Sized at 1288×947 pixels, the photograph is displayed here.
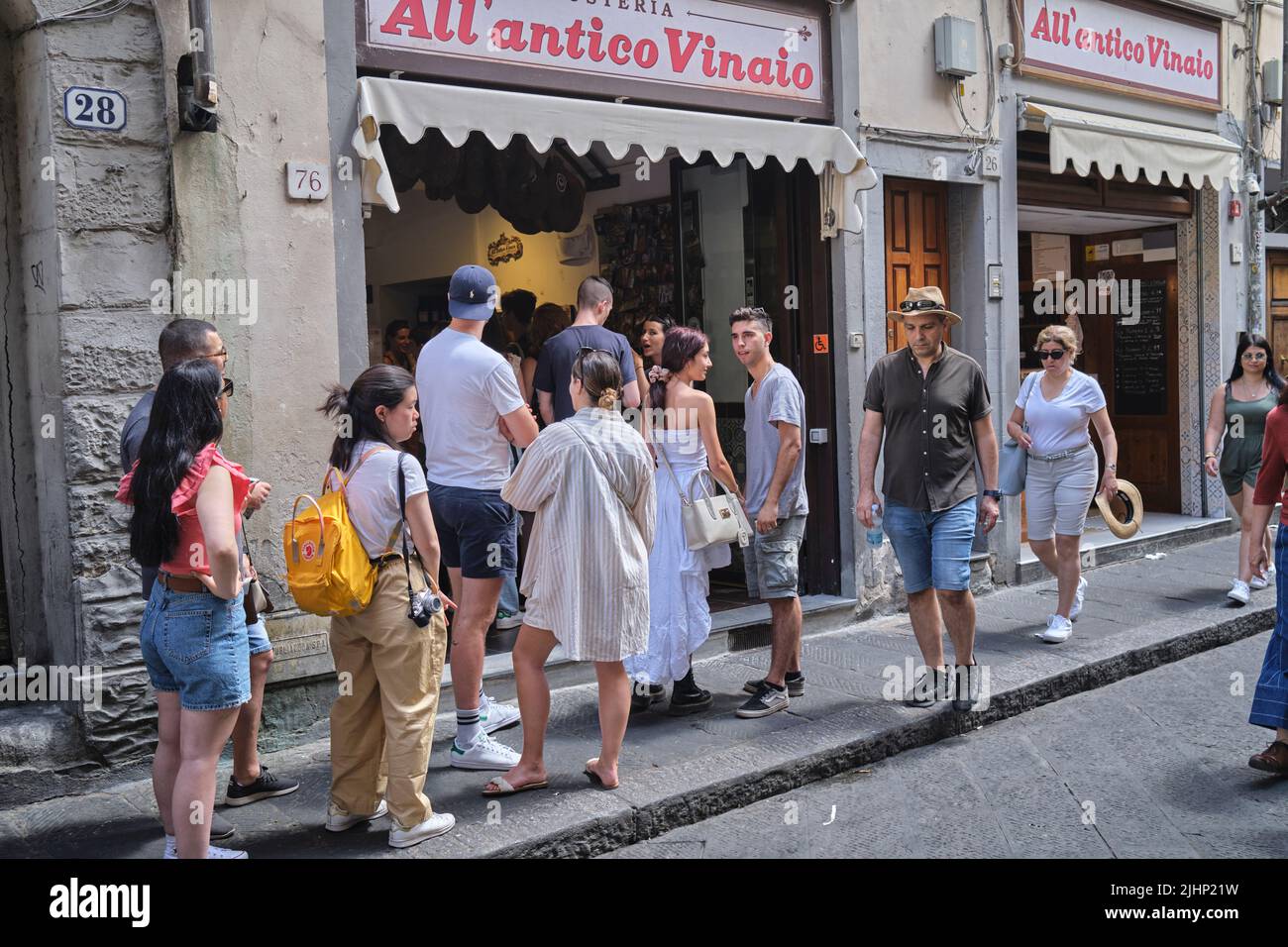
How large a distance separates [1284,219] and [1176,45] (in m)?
2.69

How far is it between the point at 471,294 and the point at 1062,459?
13.4 feet

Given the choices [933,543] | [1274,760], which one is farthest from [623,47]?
[1274,760]

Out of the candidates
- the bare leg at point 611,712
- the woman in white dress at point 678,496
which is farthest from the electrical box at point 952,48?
the bare leg at point 611,712

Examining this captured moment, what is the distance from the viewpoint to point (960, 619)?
603 cm

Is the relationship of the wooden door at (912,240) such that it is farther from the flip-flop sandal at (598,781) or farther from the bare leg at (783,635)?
the flip-flop sandal at (598,781)

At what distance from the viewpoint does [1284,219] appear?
12.4 m

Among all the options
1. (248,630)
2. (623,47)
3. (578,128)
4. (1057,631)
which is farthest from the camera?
(1057,631)

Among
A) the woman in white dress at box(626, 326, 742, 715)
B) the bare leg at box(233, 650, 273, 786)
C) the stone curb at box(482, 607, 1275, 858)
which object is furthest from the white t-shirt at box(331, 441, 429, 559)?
the woman in white dress at box(626, 326, 742, 715)

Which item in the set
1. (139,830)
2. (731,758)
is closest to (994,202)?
(731,758)

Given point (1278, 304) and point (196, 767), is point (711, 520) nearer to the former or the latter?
point (196, 767)

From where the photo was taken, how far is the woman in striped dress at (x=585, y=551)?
4.74m

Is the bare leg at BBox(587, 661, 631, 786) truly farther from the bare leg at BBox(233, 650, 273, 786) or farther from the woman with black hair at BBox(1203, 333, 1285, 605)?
the woman with black hair at BBox(1203, 333, 1285, 605)

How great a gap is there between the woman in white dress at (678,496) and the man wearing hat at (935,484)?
3.03 feet

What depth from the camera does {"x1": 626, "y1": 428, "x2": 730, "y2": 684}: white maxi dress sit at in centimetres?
582
